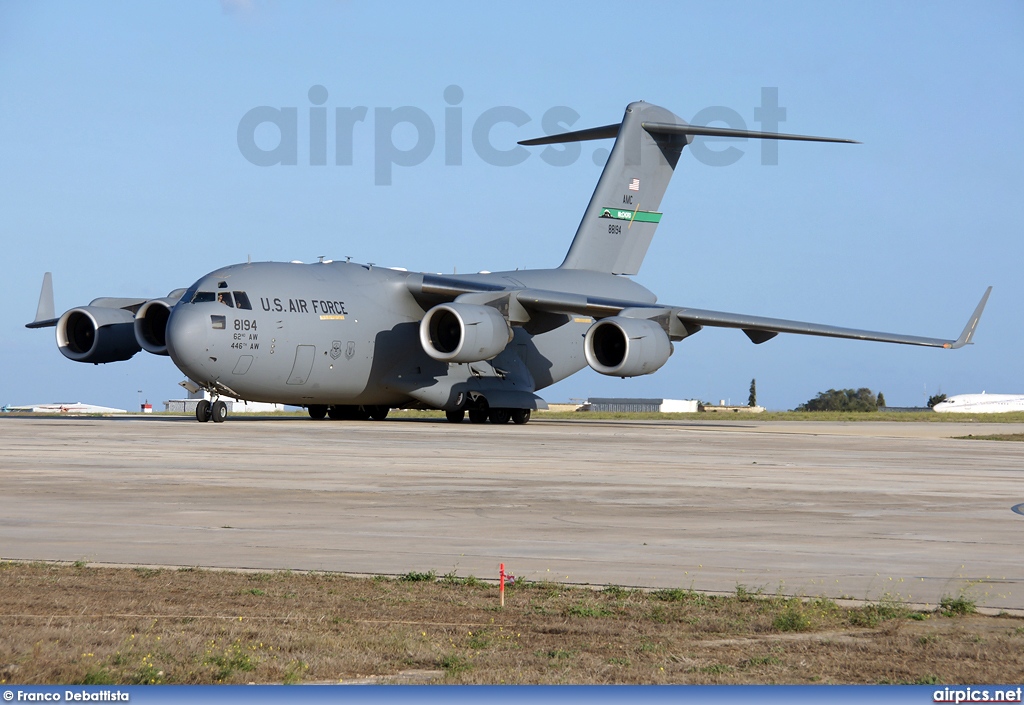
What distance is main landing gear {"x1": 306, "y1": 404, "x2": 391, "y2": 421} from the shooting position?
3466 cm

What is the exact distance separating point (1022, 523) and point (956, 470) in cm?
682

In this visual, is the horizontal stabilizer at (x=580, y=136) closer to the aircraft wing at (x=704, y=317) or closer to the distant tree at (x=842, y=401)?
the aircraft wing at (x=704, y=317)

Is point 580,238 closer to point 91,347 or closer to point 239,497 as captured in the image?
point 91,347

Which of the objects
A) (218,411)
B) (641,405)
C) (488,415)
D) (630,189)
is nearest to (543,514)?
(218,411)

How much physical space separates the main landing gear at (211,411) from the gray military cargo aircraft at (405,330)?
0.06 m

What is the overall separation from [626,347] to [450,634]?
23.2 meters

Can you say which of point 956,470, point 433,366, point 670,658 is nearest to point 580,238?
point 433,366

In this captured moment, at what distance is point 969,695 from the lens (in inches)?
140

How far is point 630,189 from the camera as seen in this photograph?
37.1 m

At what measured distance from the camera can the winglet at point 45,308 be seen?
3428cm

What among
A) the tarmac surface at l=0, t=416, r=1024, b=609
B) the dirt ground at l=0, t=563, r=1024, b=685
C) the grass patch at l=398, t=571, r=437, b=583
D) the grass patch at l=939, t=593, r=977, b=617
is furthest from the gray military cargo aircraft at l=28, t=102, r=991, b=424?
the grass patch at l=939, t=593, r=977, b=617

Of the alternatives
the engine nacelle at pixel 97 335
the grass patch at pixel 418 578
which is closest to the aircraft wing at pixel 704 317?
the engine nacelle at pixel 97 335

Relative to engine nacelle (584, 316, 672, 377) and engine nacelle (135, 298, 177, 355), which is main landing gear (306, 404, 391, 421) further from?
engine nacelle (584, 316, 672, 377)

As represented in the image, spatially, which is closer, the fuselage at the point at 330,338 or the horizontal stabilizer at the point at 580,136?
the fuselage at the point at 330,338
